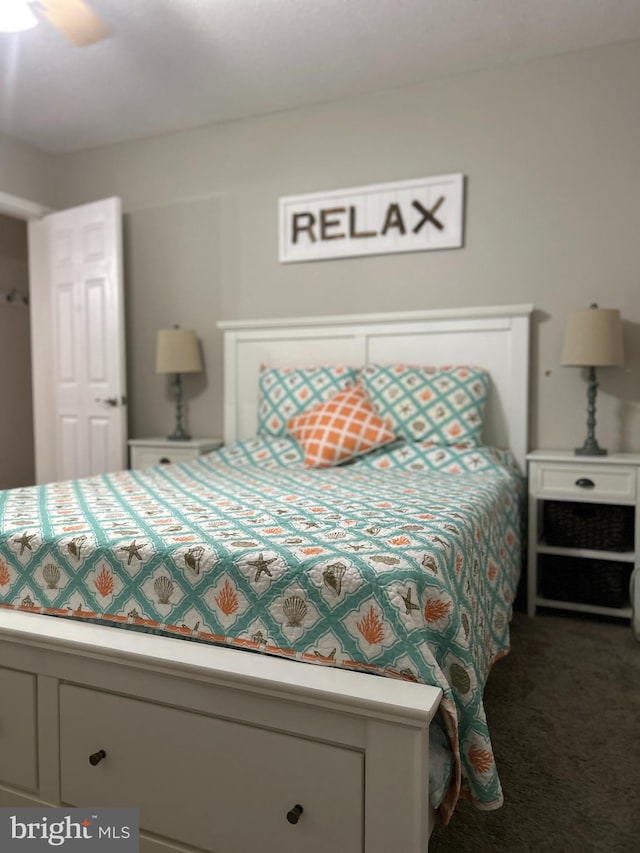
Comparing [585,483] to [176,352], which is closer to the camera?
[585,483]

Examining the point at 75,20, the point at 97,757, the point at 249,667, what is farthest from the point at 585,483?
the point at 75,20

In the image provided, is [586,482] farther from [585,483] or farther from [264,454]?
[264,454]

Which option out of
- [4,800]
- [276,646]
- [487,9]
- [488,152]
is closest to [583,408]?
[488,152]

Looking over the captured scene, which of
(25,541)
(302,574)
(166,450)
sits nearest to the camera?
(302,574)

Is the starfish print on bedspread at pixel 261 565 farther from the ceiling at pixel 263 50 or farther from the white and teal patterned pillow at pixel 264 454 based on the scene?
the ceiling at pixel 263 50

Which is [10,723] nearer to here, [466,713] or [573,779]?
[466,713]

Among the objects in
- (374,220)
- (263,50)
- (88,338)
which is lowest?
(88,338)

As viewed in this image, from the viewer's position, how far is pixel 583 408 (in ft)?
9.80

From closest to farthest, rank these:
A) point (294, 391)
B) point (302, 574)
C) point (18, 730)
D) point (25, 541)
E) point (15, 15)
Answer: point (302, 574)
point (18, 730)
point (25, 541)
point (15, 15)
point (294, 391)

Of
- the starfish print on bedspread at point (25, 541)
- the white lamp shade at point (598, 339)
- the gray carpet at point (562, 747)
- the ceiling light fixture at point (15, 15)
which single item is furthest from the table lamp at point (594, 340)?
the ceiling light fixture at point (15, 15)

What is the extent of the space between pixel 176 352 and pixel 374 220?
1303 millimetres

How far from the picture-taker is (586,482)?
8.80 feet

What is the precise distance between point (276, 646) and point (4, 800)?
75cm

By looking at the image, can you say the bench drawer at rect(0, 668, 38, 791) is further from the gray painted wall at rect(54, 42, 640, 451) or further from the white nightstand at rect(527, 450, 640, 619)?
the gray painted wall at rect(54, 42, 640, 451)
